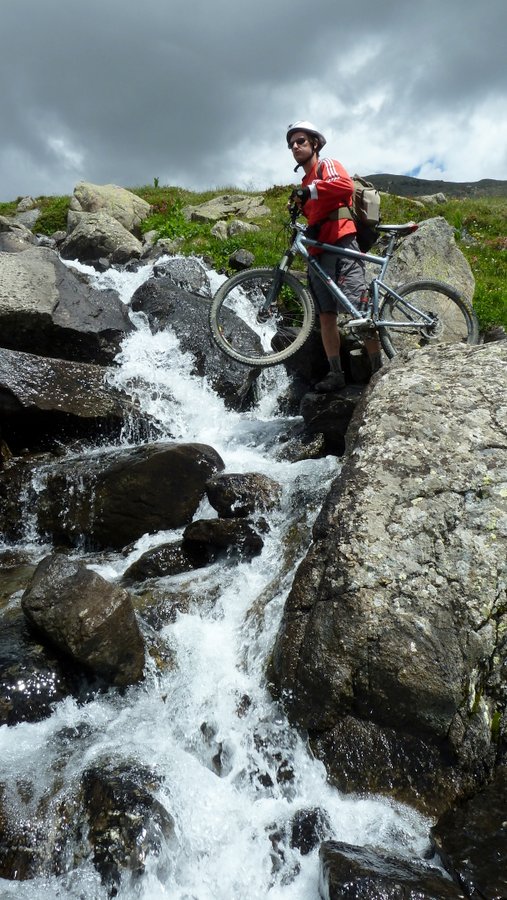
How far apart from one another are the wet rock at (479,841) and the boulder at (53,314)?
10324 mm

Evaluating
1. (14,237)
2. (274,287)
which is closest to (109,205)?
(14,237)

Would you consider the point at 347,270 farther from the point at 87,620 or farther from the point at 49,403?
the point at 87,620

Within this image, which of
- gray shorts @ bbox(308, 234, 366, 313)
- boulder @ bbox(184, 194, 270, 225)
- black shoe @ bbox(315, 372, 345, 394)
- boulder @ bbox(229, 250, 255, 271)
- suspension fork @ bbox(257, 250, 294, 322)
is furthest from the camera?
boulder @ bbox(184, 194, 270, 225)

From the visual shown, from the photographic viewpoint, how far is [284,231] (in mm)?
17609

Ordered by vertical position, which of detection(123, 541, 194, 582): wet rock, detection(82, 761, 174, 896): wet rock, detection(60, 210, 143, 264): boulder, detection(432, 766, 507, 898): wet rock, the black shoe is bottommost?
detection(82, 761, 174, 896): wet rock

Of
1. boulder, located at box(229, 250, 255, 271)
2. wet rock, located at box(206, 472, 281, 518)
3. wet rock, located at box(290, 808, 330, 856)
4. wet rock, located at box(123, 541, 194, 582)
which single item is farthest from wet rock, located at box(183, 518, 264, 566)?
boulder, located at box(229, 250, 255, 271)

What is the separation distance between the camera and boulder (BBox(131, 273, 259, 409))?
12.1 metres

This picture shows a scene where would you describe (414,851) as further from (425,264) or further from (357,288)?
(425,264)

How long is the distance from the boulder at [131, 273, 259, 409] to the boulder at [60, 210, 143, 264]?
460cm

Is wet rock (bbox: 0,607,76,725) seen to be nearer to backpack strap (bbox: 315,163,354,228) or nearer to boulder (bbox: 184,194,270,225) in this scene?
backpack strap (bbox: 315,163,354,228)

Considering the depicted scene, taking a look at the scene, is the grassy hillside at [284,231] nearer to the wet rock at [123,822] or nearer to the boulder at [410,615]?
the boulder at [410,615]

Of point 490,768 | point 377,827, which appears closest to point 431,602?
point 490,768

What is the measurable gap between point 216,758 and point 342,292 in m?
6.17

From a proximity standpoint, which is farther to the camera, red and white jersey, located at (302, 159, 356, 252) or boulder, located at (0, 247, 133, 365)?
boulder, located at (0, 247, 133, 365)
